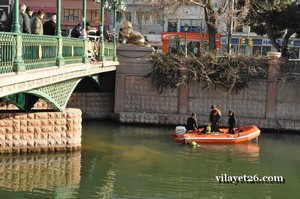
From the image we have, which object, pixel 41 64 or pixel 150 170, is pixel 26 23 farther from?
pixel 150 170

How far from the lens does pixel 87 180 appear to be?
16422mm

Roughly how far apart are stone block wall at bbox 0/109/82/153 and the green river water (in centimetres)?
32

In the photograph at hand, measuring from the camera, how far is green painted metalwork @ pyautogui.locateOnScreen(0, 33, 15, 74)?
454 inches

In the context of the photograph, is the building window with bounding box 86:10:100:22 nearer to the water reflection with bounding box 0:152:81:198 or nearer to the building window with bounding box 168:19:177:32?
the building window with bounding box 168:19:177:32

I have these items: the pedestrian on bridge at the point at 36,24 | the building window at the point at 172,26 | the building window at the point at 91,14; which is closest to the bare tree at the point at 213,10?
the pedestrian on bridge at the point at 36,24

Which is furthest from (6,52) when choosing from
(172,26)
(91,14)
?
(91,14)

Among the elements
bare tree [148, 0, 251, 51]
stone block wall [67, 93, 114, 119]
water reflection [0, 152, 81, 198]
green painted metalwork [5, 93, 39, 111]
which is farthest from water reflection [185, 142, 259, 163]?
bare tree [148, 0, 251, 51]

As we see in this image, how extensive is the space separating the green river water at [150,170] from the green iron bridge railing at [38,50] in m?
3.44

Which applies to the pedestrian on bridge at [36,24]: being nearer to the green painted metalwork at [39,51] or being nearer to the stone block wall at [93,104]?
the green painted metalwork at [39,51]

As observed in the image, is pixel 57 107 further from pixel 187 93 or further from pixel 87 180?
pixel 187 93

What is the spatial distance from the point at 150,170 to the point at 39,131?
13.2ft

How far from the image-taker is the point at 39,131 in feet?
61.0

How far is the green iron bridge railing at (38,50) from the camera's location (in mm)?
11750

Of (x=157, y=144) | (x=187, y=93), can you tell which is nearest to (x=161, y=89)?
(x=187, y=93)
